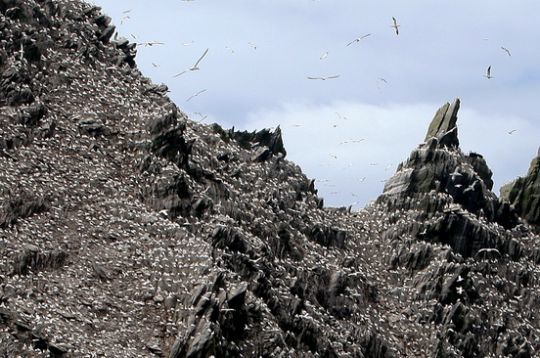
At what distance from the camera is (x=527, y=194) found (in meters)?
82.8

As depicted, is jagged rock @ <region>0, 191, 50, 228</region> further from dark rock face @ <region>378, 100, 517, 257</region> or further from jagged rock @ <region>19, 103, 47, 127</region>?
dark rock face @ <region>378, 100, 517, 257</region>

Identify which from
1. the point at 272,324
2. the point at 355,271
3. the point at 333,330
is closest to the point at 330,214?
the point at 355,271

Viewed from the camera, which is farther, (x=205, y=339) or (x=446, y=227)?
(x=446, y=227)

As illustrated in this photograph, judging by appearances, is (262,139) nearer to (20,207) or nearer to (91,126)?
(91,126)

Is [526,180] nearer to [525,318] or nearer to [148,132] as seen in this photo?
[525,318]

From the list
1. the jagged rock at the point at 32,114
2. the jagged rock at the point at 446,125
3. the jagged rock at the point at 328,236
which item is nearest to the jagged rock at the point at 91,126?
the jagged rock at the point at 32,114

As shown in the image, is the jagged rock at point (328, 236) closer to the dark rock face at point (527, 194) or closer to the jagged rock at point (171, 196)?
the jagged rock at point (171, 196)

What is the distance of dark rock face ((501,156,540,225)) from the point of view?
81.3 m

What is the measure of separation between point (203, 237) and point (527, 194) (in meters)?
32.1

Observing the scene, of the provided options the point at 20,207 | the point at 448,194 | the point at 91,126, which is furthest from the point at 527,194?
the point at 20,207

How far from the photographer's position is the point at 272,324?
191 feet

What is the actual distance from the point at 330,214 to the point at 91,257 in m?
23.4

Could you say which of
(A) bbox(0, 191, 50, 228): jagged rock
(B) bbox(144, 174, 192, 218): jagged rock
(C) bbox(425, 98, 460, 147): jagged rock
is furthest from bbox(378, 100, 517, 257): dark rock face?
(A) bbox(0, 191, 50, 228): jagged rock

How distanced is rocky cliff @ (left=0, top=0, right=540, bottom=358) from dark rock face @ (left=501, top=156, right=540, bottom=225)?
237mm
